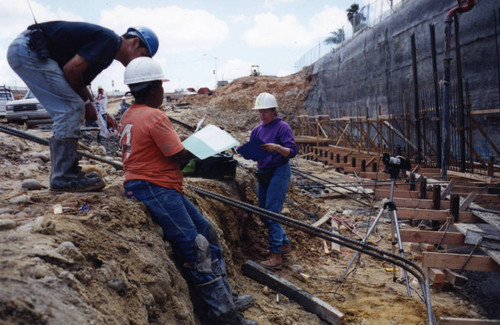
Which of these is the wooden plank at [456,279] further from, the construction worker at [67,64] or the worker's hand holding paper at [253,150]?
the construction worker at [67,64]

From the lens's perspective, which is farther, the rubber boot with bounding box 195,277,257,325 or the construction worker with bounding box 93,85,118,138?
the construction worker with bounding box 93,85,118,138

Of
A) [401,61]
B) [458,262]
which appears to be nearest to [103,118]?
[458,262]

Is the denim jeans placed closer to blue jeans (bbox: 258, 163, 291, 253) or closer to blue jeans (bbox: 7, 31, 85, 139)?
blue jeans (bbox: 7, 31, 85, 139)

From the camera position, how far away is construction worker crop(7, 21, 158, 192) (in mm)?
2980

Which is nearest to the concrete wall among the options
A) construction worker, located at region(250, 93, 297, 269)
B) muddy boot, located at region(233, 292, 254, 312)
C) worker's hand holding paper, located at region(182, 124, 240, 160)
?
construction worker, located at region(250, 93, 297, 269)

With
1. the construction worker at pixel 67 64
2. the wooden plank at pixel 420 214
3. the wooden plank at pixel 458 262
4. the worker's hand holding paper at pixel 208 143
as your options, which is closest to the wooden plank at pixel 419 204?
the wooden plank at pixel 420 214

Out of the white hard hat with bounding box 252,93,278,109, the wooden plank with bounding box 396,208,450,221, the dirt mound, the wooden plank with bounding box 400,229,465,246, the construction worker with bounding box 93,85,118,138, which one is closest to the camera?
the dirt mound

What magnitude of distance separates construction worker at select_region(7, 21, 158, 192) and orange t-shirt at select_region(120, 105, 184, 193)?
571 mm

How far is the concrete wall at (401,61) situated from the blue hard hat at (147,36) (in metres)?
12.7

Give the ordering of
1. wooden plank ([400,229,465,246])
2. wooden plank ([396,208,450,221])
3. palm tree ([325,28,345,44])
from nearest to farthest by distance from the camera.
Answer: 1. wooden plank ([400,229,465,246])
2. wooden plank ([396,208,450,221])
3. palm tree ([325,28,345,44])

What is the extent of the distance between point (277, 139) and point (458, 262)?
2715 mm

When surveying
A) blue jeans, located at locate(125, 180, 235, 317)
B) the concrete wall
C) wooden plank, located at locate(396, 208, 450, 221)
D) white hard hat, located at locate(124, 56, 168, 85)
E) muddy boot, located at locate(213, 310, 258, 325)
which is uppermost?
the concrete wall

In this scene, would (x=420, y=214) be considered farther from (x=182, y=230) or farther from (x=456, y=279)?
(x=182, y=230)

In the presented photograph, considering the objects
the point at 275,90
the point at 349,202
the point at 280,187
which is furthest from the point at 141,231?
the point at 275,90
